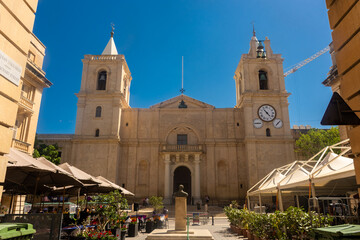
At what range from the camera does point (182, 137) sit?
3309cm

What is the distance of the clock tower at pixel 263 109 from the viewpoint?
3018 centimetres

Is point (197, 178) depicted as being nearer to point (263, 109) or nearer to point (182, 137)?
point (182, 137)

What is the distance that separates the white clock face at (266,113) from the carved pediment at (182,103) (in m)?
6.31

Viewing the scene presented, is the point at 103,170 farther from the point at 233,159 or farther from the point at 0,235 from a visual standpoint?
the point at 0,235

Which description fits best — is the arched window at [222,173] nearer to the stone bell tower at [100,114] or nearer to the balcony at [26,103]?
the stone bell tower at [100,114]

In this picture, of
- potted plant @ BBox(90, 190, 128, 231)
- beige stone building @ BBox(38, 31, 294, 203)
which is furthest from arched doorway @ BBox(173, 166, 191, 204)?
potted plant @ BBox(90, 190, 128, 231)

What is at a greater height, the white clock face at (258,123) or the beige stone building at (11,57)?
the white clock face at (258,123)

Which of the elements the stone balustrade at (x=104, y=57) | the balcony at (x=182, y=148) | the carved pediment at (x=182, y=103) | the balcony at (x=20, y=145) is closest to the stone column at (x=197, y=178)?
the balcony at (x=182, y=148)

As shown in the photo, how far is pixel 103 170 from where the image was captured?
29.5 meters

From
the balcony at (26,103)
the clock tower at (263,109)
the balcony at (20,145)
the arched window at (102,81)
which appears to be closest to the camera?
the balcony at (20,145)

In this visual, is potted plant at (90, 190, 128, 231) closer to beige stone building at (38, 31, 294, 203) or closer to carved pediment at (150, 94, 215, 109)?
beige stone building at (38, 31, 294, 203)

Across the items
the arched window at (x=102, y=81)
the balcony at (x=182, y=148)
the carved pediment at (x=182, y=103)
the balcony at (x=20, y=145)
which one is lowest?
the balcony at (x=20, y=145)

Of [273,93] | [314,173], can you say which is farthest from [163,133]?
[314,173]

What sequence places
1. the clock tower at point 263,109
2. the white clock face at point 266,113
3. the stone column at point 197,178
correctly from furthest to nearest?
the white clock face at point 266,113
the clock tower at point 263,109
the stone column at point 197,178
